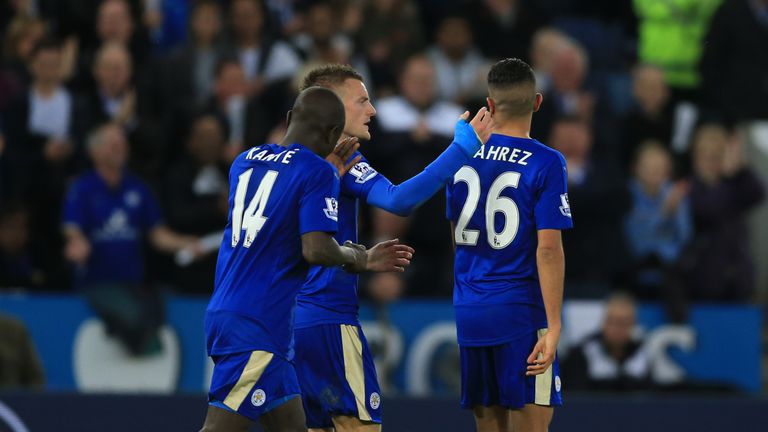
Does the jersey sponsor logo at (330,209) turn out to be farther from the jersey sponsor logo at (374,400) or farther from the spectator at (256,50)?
the spectator at (256,50)

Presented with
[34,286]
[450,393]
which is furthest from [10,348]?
[450,393]

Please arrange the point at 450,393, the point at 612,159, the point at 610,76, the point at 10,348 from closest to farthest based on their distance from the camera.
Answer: the point at 10,348 < the point at 450,393 < the point at 612,159 < the point at 610,76

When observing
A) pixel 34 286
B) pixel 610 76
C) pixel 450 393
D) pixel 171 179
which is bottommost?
pixel 450 393

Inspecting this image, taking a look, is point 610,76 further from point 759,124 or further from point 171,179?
point 171,179

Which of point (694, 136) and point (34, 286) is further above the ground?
point (694, 136)

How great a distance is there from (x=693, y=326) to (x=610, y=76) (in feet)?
11.4

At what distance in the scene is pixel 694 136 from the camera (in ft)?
A: 45.2

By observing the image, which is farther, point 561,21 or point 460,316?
point 561,21

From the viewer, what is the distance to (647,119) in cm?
1387

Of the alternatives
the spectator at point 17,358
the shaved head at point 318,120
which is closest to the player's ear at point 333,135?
the shaved head at point 318,120

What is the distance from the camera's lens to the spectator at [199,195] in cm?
1221

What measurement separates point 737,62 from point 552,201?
27.0ft

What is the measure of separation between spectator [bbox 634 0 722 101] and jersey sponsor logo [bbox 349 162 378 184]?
8.30 m

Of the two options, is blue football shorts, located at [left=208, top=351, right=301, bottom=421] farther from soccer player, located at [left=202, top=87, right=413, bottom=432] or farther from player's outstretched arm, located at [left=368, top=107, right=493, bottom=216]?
player's outstretched arm, located at [left=368, top=107, right=493, bottom=216]
